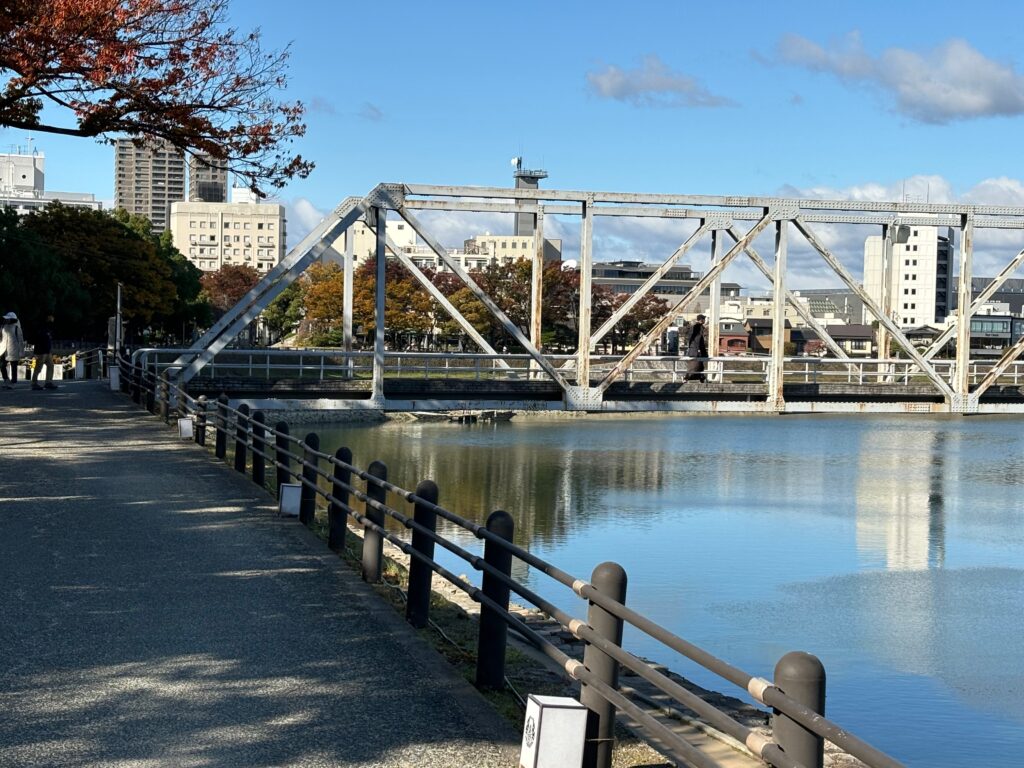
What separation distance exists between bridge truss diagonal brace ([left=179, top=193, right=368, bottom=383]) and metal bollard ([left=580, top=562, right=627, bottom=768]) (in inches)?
805

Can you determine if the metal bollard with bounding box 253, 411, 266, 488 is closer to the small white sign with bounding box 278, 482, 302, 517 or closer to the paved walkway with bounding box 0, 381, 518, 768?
the paved walkway with bounding box 0, 381, 518, 768

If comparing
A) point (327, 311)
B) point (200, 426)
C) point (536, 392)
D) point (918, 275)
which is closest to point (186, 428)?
point (200, 426)

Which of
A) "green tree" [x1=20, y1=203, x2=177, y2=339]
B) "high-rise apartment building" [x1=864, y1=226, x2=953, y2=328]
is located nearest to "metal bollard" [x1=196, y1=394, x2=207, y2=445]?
"green tree" [x1=20, y1=203, x2=177, y2=339]

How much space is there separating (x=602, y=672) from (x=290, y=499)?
866 centimetres

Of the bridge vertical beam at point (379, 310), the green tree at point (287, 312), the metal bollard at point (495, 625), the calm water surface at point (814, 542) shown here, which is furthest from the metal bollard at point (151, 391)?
the green tree at point (287, 312)

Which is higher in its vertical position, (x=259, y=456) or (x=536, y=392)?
(x=536, y=392)

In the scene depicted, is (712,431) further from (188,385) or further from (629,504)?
(188,385)

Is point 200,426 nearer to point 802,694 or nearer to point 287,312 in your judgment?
point 802,694

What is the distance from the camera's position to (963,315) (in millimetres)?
29000

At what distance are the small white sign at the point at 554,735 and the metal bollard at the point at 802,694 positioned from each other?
1.67 meters

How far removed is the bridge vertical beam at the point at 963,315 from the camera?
1110 inches

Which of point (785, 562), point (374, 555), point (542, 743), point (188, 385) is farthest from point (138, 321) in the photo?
point (542, 743)

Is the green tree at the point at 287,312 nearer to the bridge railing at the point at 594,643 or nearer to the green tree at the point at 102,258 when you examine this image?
the green tree at the point at 102,258

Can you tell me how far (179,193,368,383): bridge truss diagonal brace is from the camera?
2672cm
